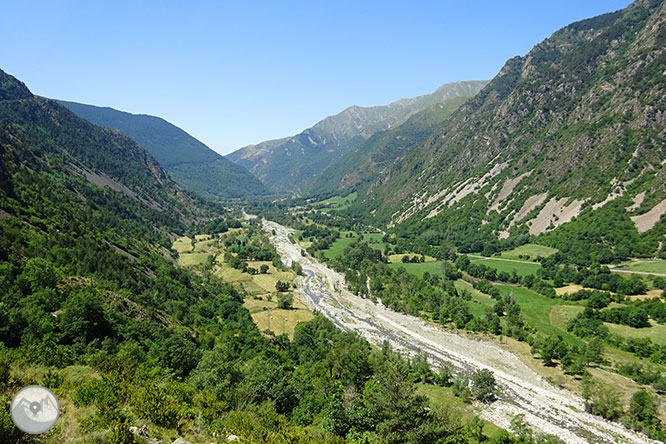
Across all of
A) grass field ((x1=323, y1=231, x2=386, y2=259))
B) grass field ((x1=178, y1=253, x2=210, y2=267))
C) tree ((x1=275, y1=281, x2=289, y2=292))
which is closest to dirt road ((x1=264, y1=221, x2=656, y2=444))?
tree ((x1=275, y1=281, x2=289, y2=292))

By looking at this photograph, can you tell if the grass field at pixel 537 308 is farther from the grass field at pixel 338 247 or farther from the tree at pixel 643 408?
the grass field at pixel 338 247

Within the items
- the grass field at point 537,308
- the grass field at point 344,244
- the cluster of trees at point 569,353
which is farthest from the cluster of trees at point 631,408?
the grass field at point 344,244

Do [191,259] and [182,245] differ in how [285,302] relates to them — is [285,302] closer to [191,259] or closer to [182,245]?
[191,259]

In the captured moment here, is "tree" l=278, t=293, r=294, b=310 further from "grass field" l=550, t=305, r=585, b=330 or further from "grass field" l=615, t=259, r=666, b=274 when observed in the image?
"grass field" l=615, t=259, r=666, b=274

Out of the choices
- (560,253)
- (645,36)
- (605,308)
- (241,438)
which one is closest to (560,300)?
(605,308)

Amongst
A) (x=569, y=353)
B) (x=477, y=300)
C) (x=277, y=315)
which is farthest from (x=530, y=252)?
(x=277, y=315)

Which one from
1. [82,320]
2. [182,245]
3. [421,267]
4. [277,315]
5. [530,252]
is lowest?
[277,315]

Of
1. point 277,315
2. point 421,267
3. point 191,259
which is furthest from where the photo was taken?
point 191,259
